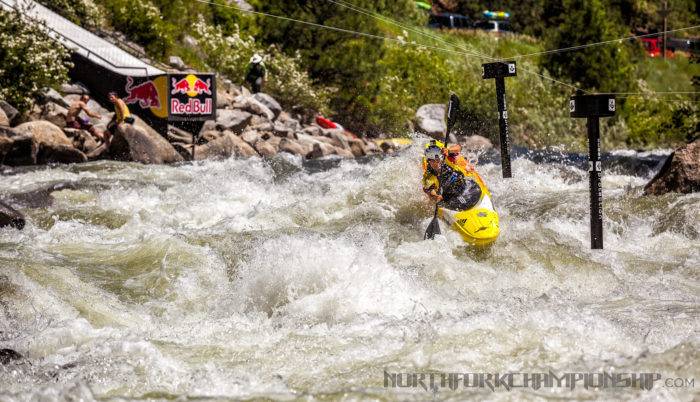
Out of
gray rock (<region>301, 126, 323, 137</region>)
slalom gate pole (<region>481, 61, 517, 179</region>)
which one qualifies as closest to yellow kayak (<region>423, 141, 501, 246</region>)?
slalom gate pole (<region>481, 61, 517, 179</region>)

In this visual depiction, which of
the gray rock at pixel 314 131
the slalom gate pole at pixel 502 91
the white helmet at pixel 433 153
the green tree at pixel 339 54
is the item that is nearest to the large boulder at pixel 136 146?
the gray rock at pixel 314 131

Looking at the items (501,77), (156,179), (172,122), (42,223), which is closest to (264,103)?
(172,122)

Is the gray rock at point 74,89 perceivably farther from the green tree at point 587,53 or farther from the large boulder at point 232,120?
the green tree at point 587,53

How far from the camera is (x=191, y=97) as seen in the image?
1756 cm

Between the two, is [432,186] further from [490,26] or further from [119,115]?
[490,26]

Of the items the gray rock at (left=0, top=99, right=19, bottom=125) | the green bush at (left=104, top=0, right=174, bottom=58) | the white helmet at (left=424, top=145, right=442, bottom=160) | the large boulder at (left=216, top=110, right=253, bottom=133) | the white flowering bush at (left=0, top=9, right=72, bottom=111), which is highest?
the green bush at (left=104, top=0, right=174, bottom=58)

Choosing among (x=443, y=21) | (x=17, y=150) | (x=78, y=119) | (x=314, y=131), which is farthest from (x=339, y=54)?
(x=443, y=21)

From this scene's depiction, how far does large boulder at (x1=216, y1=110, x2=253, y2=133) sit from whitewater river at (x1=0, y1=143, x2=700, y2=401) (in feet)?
24.1

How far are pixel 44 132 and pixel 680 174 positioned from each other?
10273mm

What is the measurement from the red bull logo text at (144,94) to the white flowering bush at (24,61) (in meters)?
1.29

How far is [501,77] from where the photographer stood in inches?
457

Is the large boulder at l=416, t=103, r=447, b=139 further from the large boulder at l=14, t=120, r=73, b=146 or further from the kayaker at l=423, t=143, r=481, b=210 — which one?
the kayaker at l=423, t=143, r=481, b=210

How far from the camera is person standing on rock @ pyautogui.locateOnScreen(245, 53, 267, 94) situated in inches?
885

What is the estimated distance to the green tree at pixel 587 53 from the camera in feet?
94.9
